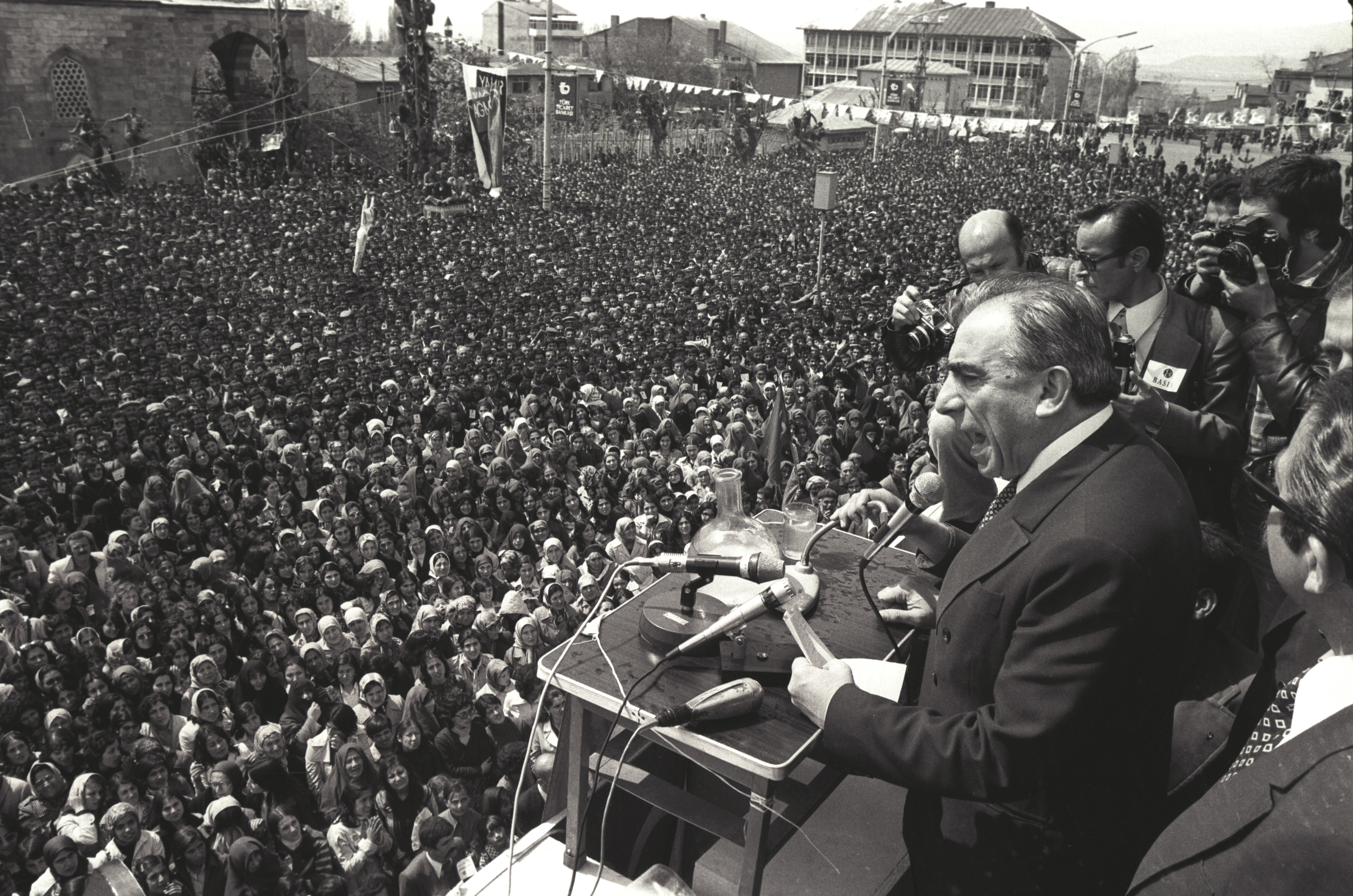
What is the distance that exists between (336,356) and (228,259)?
5.73 metres

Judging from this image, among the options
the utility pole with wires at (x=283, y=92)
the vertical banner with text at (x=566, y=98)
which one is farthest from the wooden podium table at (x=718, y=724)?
the vertical banner with text at (x=566, y=98)

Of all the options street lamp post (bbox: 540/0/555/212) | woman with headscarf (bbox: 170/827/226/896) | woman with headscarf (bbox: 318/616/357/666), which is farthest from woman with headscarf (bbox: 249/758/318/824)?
street lamp post (bbox: 540/0/555/212)

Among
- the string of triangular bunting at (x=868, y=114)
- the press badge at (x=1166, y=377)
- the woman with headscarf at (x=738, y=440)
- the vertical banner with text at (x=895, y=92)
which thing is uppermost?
the vertical banner with text at (x=895, y=92)

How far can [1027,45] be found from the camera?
2477 inches

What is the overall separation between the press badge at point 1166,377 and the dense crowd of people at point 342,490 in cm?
70

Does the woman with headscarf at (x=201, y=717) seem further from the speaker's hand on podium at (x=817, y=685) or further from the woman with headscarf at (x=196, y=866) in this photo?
the speaker's hand on podium at (x=817, y=685)

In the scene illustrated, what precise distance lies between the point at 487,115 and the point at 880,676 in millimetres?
22743

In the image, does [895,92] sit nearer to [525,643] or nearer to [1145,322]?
[525,643]

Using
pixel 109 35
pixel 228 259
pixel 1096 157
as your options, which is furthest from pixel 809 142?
pixel 228 259

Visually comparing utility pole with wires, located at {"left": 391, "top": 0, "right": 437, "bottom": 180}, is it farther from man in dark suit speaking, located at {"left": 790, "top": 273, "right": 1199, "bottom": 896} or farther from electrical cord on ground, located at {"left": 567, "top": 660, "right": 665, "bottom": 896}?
man in dark suit speaking, located at {"left": 790, "top": 273, "right": 1199, "bottom": 896}

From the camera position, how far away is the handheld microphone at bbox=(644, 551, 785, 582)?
6.45 ft

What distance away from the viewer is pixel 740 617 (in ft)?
6.20

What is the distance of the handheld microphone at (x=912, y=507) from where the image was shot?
209cm

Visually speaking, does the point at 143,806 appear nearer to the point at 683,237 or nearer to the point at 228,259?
the point at 228,259
